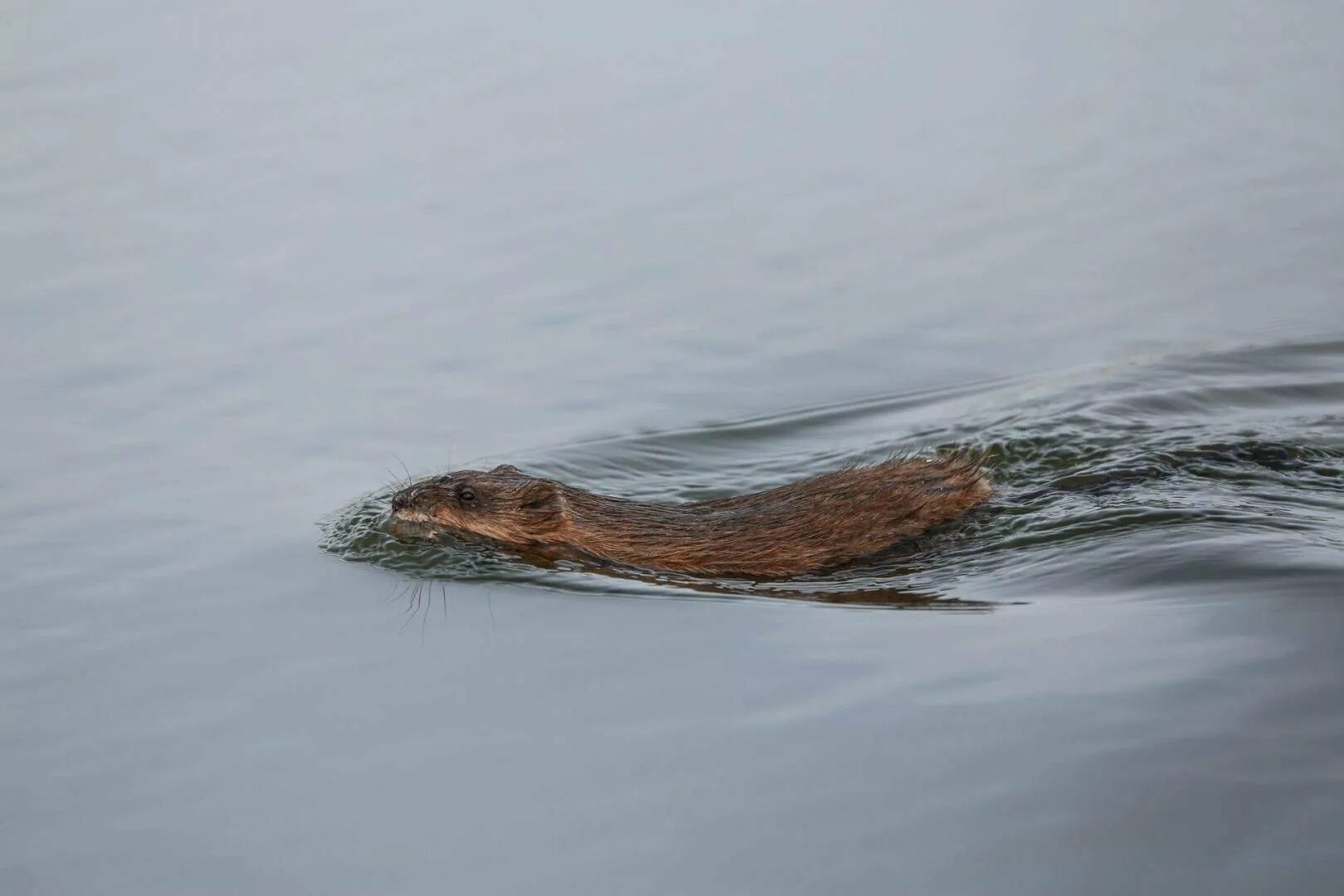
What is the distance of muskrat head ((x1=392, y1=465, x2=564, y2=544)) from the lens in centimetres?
739

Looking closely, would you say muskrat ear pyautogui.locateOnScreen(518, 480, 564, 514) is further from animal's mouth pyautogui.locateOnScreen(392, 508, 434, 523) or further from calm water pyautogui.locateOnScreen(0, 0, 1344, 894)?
animal's mouth pyautogui.locateOnScreen(392, 508, 434, 523)

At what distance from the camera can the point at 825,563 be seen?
7.19m

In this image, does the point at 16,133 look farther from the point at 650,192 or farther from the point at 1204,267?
the point at 1204,267

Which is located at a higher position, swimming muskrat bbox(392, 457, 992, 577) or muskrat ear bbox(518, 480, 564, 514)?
muskrat ear bbox(518, 480, 564, 514)

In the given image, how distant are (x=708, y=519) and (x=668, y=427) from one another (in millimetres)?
2328

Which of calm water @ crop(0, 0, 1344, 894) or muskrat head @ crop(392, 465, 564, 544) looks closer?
calm water @ crop(0, 0, 1344, 894)

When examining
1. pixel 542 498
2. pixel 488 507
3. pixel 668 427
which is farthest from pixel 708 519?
pixel 668 427

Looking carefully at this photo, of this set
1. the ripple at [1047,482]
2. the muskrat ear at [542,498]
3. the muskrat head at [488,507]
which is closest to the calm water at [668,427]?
the ripple at [1047,482]

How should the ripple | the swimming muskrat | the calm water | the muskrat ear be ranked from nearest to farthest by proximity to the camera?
the calm water, the ripple, the swimming muskrat, the muskrat ear

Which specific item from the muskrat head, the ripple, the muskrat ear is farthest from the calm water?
the muskrat ear

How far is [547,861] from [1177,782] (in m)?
1.75

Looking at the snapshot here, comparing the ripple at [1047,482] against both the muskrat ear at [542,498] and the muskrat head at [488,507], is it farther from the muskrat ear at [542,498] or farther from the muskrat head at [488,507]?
the muskrat ear at [542,498]

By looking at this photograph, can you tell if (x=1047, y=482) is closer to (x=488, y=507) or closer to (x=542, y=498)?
(x=542, y=498)

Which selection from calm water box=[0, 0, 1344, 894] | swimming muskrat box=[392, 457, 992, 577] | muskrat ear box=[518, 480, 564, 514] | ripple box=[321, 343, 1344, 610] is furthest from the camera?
muskrat ear box=[518, 480, 564, 514]
